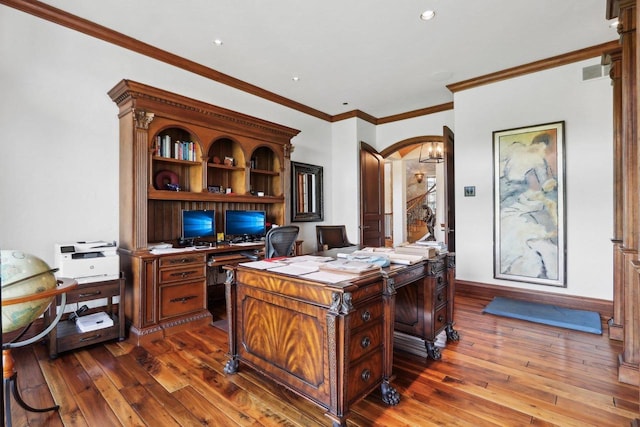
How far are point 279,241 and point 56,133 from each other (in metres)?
2.26

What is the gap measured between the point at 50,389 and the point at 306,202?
3.97 metres

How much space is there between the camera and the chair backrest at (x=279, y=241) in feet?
10.1

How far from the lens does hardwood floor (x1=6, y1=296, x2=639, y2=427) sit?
5.89ft

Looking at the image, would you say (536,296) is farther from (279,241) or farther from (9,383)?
(9,383)

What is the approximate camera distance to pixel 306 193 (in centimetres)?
547

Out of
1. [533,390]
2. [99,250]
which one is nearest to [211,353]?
[99,250]

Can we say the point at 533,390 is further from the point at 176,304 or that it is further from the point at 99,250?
the point at 99,250

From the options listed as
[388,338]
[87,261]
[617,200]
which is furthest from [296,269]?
[617,200]

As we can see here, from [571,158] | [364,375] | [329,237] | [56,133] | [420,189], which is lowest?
[364,375]

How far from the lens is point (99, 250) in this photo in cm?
279

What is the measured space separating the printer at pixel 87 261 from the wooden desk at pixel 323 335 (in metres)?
1.45

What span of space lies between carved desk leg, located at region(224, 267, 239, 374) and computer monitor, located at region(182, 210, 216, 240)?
1.49 m

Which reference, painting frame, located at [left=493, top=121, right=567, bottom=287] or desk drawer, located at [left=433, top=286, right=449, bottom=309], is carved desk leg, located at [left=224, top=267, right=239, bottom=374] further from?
painting frame, located at [left=493, top=121, right=567, bottom=287]

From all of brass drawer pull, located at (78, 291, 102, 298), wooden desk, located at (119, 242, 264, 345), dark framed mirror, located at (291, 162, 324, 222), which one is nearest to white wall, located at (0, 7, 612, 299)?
dark framed mirror, located at (291, 162, 324, 222)
